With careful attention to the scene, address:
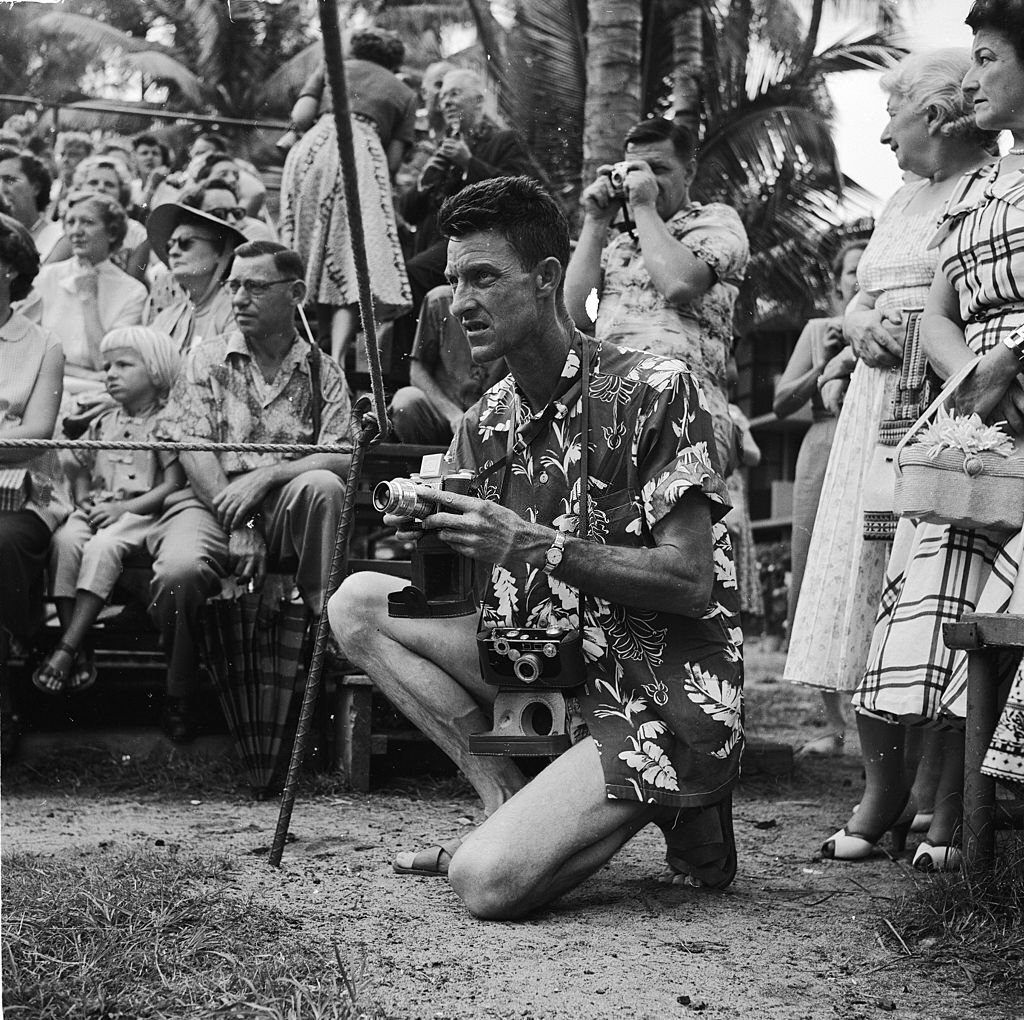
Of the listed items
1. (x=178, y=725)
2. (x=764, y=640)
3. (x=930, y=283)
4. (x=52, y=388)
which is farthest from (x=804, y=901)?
(x=764, y=640)

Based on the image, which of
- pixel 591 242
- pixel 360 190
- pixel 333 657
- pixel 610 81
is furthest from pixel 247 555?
pixel 610 81

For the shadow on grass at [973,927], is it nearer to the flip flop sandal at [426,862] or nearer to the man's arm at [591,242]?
the flip flop sandal at [426,862]

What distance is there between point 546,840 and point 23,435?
3066mm

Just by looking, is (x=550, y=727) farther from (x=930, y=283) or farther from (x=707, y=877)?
(x=930, y=283)

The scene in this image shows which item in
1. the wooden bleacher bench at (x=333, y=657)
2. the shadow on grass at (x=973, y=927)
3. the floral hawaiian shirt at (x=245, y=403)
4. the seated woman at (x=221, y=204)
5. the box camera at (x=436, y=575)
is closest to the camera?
the shadow on grass at (x=973, y=927)

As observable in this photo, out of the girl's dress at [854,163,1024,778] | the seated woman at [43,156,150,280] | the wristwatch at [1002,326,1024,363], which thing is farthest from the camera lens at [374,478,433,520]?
the seated woman at [43,156,150,280]

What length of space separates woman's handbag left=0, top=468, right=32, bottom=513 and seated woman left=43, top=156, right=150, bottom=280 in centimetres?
267

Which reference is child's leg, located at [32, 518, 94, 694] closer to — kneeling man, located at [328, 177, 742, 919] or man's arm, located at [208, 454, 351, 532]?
man's arm, located at [208, 454, 351, 532]

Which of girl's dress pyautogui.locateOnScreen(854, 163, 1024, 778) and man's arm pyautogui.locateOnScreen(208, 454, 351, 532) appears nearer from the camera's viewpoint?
girl's dress pyautogui.locateOnScreen(854, 163, 1024, 778)

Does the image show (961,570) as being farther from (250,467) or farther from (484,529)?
(250,467)

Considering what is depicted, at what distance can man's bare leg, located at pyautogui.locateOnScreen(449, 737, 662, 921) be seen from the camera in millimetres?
3010

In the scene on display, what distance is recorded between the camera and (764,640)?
16.7 meters

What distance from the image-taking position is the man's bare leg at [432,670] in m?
3.49

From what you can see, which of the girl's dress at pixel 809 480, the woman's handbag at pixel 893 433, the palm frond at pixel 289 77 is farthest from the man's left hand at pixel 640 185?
the palm frond at pixel 289 77
